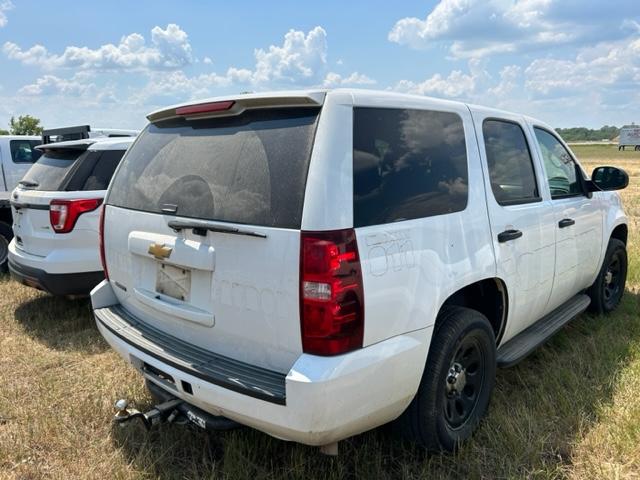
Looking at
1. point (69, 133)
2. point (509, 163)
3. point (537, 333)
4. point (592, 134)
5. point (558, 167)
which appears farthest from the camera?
point (592, 134)

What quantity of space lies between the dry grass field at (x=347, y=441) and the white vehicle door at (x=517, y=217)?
1.55 ft

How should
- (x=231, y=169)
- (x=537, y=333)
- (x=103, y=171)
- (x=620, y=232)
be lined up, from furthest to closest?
(x=620, y=232) < (x=103, y=171) < (x=537, y=333) < (x=231, y=169)

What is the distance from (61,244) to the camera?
490 centimetres

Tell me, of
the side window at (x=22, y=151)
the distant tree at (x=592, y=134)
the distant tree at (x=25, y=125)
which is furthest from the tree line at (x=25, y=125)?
the distant tree at (x=592, y=134)

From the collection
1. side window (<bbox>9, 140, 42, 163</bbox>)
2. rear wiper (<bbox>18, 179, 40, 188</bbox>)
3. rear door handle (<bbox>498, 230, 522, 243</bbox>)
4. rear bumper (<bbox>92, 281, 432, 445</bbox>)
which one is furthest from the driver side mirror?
side window (<bbox>9, 140, 42, 163</bbox>)

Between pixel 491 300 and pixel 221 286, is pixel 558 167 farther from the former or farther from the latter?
pixel 221 286

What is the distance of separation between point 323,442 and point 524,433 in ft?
4.61

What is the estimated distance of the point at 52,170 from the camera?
5273mm

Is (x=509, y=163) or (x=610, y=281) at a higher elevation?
(x=509, y=163)

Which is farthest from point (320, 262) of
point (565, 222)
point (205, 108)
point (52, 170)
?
point (52, 170)

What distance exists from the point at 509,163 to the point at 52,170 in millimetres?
4304

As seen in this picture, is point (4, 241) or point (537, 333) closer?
point (537, 333)

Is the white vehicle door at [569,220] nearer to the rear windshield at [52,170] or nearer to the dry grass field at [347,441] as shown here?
the dry grass field at [347,441]

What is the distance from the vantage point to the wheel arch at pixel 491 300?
10.2 feet
